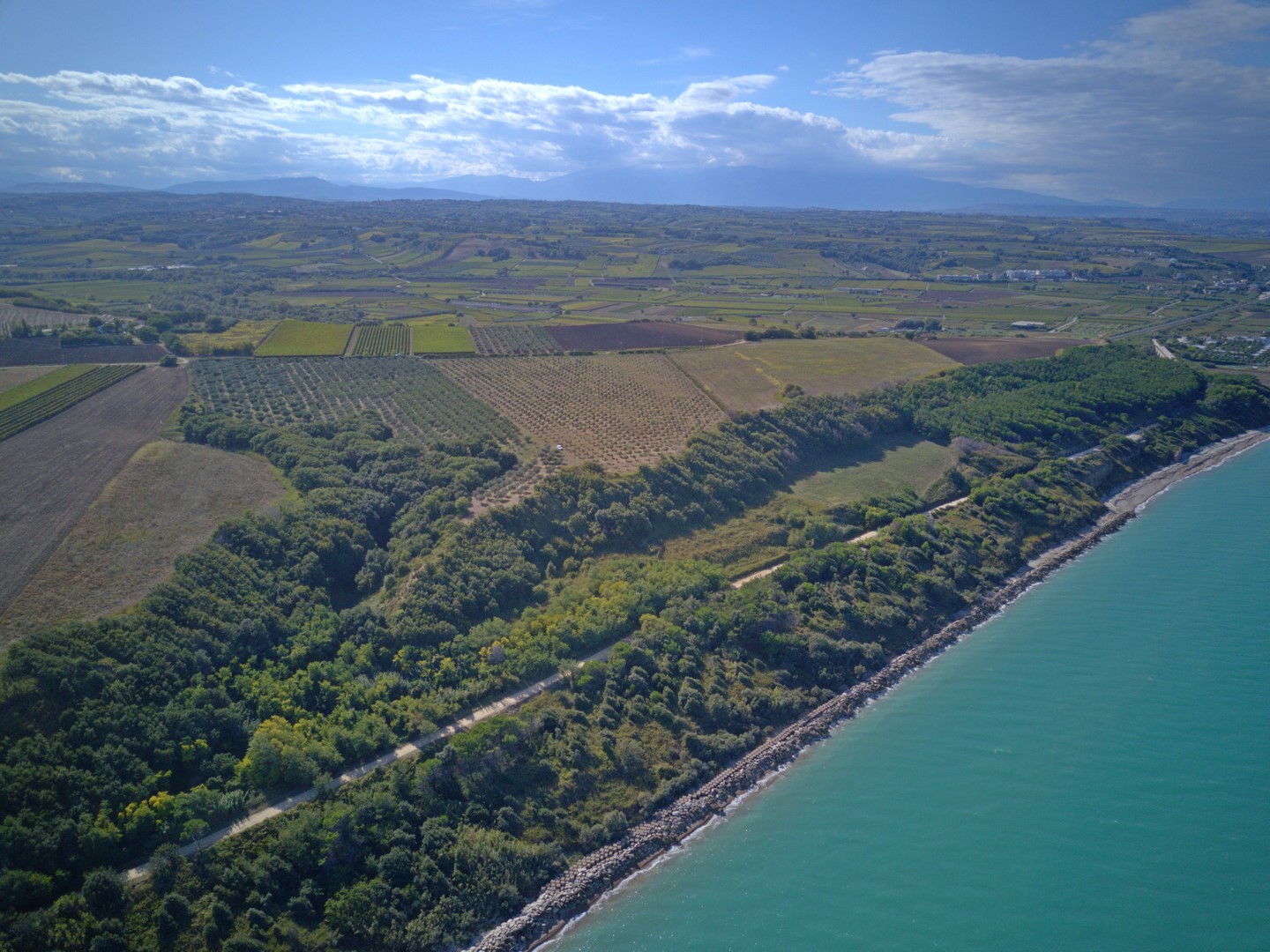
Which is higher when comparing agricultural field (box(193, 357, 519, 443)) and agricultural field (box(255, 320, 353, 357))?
agricultural field (box(255, 320, 353, 357))

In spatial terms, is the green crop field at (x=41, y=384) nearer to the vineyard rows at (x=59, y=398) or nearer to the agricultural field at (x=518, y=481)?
the vineyard rows at (x=59, y=398)

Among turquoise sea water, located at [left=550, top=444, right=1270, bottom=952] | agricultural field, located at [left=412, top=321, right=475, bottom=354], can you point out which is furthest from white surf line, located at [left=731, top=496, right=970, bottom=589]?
agricultural field, located at [left=412, top=321, right=475, bottom=354]

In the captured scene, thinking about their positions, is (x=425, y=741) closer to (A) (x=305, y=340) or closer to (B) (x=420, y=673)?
(B) (x=420, y=673)

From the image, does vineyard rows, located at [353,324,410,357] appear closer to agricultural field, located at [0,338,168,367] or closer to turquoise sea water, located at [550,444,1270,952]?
agricultural field, located at [0,338,168,367]

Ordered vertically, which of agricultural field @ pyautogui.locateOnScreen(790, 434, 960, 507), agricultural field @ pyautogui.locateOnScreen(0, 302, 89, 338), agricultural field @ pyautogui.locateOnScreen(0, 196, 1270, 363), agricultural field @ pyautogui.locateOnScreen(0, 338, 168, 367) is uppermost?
A: agricultural field @ pyautogui.locateOnScreen(0, 196, 1270, 363)

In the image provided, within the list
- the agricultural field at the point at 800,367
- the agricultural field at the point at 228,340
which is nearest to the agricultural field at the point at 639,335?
the agricultural field at the point at 800,367

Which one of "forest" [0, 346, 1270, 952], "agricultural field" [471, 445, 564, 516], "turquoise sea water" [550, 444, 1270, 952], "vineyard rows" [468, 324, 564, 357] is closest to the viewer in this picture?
"forest" [0, 346, 1270, 952]

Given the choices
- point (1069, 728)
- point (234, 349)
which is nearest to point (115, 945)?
point (1069, 728)
